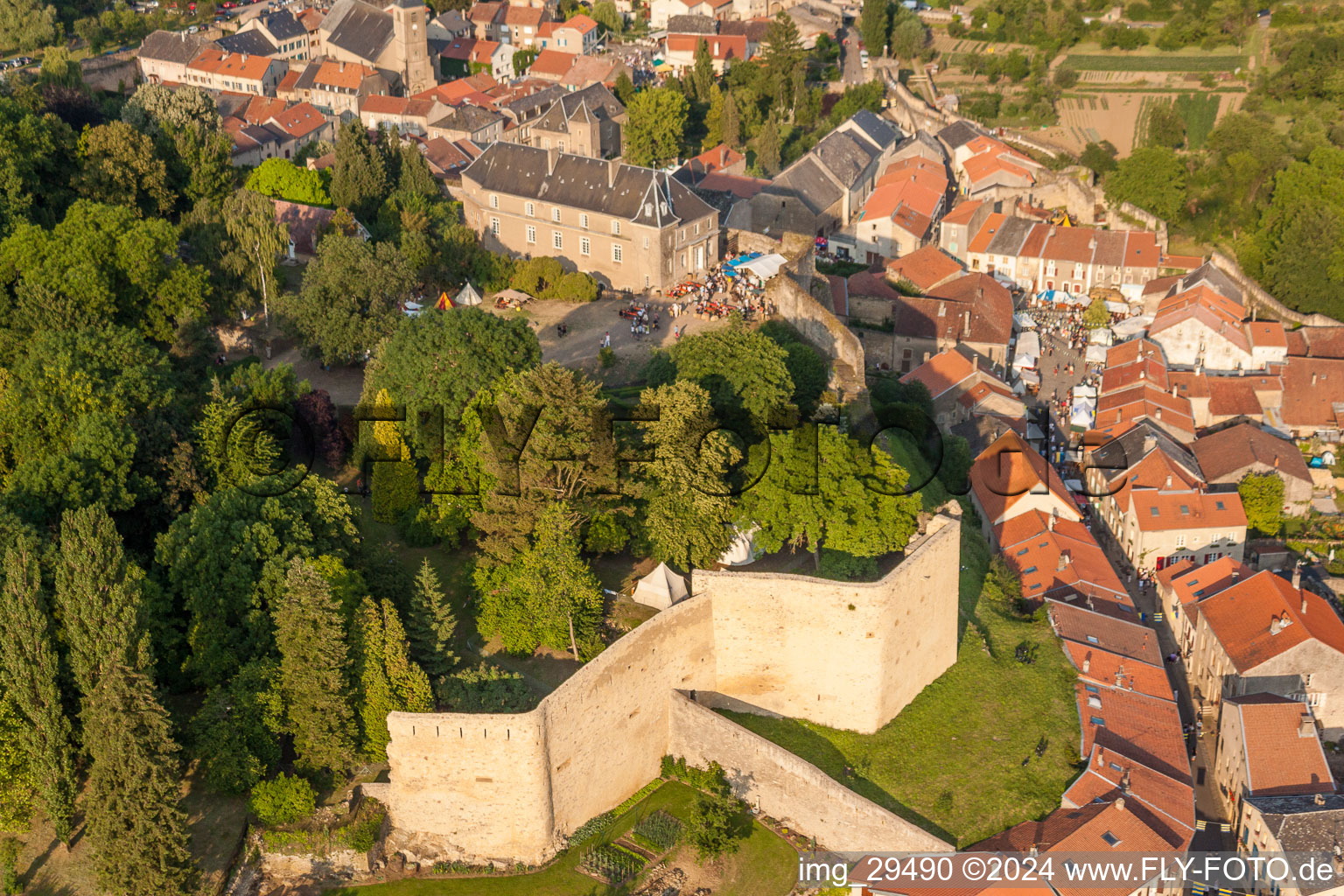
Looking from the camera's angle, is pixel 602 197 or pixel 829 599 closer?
pixel 829 599

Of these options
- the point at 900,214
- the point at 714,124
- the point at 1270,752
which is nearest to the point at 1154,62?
the point at 714,124

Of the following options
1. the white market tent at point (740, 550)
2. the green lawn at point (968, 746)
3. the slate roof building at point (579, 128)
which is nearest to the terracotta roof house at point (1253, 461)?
the green lawn at point (968, 746)

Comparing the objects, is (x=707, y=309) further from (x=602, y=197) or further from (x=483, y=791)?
(x=483, y=791)

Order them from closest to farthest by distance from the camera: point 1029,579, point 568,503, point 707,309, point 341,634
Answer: point 341,634
point 568,503
point 1029,579
point 707,309

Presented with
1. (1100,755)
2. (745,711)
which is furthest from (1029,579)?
(745,711)

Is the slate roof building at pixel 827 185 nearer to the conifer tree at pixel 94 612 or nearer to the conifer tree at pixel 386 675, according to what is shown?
the conifer tree at pixel 386 675

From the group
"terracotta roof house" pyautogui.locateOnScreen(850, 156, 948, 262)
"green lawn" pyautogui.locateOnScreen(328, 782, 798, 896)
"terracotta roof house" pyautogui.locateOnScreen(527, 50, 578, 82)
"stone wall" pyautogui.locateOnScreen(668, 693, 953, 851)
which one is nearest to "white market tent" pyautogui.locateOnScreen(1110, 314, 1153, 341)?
"terracotta roof house" pyautogui.locateOnScreen(850, 156, 948, 262)

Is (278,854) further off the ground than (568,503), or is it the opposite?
(568,503)
